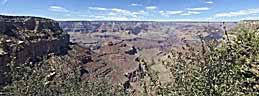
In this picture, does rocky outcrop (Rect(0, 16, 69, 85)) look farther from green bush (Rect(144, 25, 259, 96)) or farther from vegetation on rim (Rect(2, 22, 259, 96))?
green bush (Rect(144, 25, 259, 96))

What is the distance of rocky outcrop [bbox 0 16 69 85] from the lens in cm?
11212

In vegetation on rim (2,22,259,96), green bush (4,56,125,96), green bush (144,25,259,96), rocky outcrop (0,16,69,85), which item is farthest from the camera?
rocky outcrop (0,16,69,85)

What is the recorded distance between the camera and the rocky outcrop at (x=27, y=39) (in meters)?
112

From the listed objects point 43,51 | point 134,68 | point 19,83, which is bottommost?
point 134,68

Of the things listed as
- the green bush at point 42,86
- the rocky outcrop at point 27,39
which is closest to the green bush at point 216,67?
the green bush at point 42,86

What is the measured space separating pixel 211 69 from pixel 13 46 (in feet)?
287

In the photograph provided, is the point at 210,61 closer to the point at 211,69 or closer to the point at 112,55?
the point at 211,69

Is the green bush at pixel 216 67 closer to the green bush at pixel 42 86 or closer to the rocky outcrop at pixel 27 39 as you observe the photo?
the green bush at pixel 42 86

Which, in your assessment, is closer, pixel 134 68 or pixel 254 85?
pixel 254 85

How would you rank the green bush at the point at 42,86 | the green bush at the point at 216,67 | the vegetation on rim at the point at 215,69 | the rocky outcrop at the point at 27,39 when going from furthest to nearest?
1. the rocky outcrop at the point at 27,39
2. the green bush at the point at 42,86
3. the green bush at the point at 216,67
4. the vegetation on rim at the point at 215,69

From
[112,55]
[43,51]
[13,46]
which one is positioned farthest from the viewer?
[112,55]

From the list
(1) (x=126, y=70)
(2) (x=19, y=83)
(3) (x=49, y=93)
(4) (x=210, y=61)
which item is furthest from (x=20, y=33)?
(4) (x=210, y=61)

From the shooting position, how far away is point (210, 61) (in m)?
36.1

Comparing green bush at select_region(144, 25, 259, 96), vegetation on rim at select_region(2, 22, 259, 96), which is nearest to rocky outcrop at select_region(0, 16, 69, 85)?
vegetation on rim at select_region(2, 22, 259, 96)
